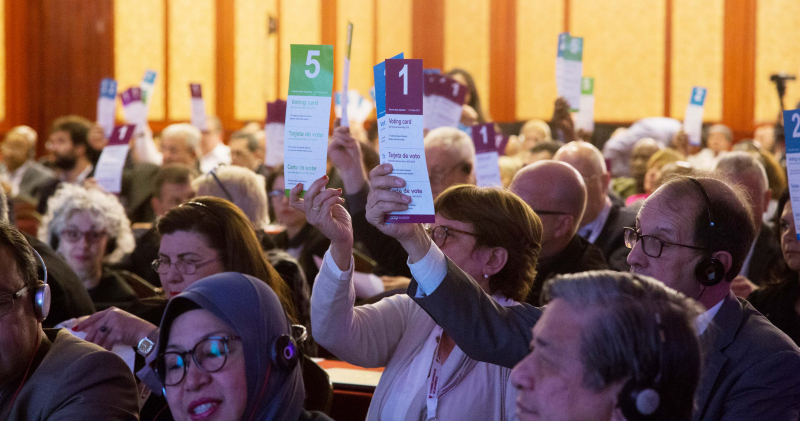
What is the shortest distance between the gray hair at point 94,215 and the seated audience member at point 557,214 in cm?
203

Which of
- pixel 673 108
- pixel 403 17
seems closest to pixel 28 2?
pixel 403 17

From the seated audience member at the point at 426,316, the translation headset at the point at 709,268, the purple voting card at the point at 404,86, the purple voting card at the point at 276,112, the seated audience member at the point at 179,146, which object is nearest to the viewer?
the purple voting card at the point at 404,86

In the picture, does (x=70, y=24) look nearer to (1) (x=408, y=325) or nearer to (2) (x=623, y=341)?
(1) (x=408, y=325)

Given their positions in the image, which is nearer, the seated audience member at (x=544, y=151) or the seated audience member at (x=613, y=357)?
the seated audience member at (x=613, y=357)

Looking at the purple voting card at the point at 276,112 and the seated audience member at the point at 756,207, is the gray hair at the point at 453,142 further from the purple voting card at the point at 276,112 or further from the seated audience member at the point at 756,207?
the seated audience member at the point at 756,207

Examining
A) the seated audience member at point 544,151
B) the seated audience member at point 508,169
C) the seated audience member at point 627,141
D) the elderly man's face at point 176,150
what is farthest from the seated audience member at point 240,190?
the seated audience member at point 627,141

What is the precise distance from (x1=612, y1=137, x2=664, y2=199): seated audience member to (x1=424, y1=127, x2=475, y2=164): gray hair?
2.50m

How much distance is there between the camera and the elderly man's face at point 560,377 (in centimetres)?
136

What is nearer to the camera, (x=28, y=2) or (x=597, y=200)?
(x=597, y=200)

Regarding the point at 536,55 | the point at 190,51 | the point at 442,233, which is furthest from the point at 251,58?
the point at 442,233

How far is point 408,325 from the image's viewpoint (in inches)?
92.7

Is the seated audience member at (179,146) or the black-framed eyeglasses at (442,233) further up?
the seated audience member at (179,146)

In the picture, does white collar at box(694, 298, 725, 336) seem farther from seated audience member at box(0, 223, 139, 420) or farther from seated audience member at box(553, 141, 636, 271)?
seated audience member at box(553, 141, 636, 271)

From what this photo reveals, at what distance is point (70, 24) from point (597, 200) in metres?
9.88
